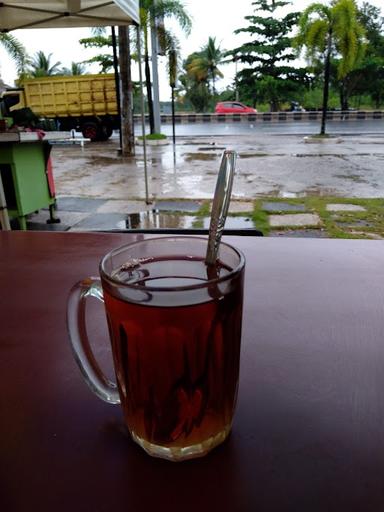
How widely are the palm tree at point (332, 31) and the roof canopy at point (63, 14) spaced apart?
8.03 m

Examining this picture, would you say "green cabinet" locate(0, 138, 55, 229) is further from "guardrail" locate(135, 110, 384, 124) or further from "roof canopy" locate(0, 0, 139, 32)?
"guardrail" locate(135, 110, 384, 124)

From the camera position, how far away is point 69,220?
3.93 metres

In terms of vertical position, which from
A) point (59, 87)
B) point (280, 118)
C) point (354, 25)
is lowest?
point (280, 118)

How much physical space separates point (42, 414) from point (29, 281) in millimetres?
363

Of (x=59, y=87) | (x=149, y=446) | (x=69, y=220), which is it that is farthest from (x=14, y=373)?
(x=59, y=87)

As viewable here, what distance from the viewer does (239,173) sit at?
607cm

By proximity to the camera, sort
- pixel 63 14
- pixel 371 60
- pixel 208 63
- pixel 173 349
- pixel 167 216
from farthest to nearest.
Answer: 1. pixel 208 63
2. pixel 371 60
3. pixel 167 216
4. pixel 63 14
5. pixel 173 349

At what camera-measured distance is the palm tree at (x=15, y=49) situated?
1223 cm

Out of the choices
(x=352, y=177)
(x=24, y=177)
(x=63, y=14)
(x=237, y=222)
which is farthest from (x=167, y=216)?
(x=352, y=177)

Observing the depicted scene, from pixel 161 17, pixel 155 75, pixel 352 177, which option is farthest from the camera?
pixel 155 75

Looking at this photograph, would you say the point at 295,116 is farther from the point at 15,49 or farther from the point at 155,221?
the point at 155,221

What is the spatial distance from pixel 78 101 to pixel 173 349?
13.4 metres

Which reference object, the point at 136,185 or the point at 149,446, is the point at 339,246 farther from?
the point at 136,185

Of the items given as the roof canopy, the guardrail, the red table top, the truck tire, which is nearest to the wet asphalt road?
the roof canopy
